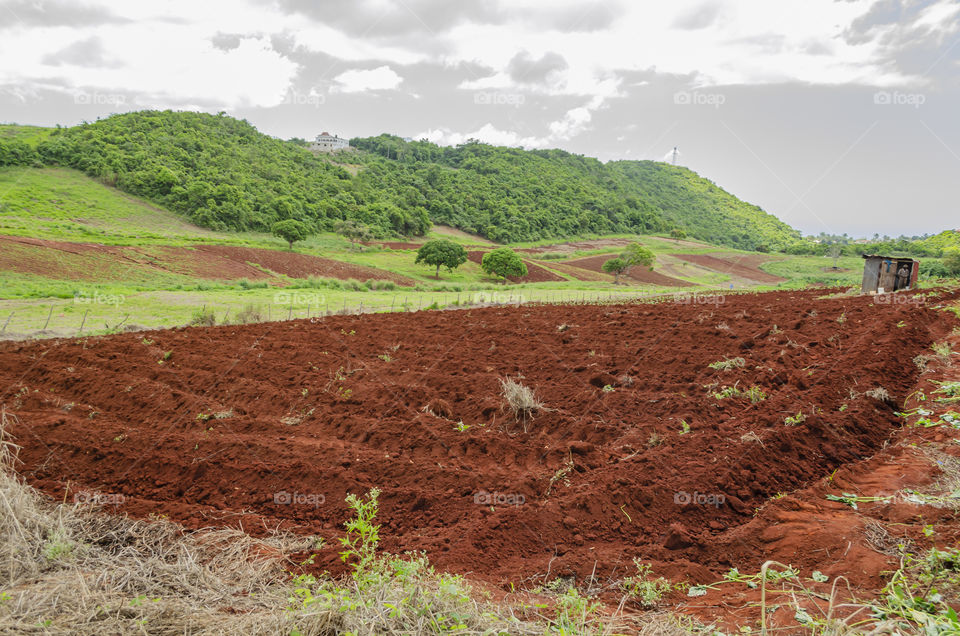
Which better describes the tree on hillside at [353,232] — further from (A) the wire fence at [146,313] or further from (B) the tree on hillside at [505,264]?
(A) the wire fence at [146,313]

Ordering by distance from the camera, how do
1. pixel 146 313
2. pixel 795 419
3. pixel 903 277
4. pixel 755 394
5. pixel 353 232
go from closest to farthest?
pixel 795 419, pixel 755 394, pixel 903 277, pixel 146 313, pixel 353 232

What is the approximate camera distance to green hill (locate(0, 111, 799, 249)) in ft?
216

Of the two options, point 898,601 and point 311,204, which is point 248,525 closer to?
point 898,601

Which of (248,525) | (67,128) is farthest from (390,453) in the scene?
(67,128)

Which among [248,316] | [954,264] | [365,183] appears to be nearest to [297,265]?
[248,316]

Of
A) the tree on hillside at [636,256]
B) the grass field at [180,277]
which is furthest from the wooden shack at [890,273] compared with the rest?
the tree on hillside at [636,256]

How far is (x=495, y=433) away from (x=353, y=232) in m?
59.7

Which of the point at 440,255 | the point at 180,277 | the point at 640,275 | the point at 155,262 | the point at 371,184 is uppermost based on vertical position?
the point at 371,184

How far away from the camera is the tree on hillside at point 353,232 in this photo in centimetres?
6250

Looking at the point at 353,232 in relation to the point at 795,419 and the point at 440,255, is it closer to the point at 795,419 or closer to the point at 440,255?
the point at 440,255

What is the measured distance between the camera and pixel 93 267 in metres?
29.7

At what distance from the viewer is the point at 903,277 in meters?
19.1

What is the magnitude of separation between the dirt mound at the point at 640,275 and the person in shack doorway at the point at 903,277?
31502mm

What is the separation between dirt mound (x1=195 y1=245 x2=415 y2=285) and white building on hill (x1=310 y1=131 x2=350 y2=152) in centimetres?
9729
